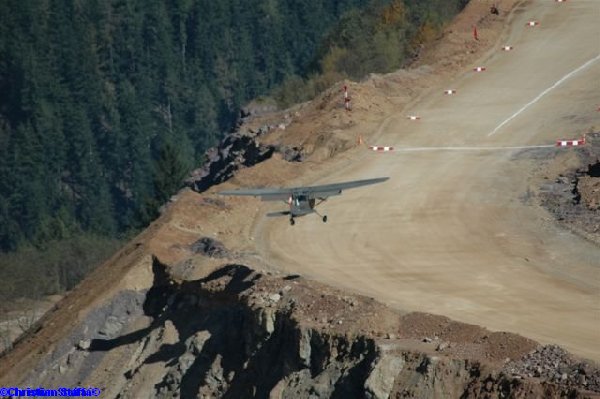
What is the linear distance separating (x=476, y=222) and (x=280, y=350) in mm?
11930

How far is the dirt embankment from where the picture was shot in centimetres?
3086

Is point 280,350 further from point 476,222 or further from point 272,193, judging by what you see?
point 476,222

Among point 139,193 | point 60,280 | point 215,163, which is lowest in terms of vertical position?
point 139,193

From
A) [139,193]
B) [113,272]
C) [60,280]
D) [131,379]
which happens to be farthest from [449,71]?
[139,193]

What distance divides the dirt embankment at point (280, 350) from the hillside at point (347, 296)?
5 centimetres

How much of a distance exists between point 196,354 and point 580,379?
14507mm

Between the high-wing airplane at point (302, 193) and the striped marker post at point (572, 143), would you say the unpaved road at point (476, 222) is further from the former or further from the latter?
the high-wing airplane at point (302, 193)

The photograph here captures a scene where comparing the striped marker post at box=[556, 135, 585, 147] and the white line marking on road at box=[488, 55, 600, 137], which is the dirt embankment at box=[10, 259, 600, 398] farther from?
the white line marking on road at box=[488, 55, 600, 137]

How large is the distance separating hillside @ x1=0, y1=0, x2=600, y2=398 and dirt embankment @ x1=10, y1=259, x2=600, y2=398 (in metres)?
0.05

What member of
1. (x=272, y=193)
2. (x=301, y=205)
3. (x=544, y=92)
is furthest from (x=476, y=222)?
(x=544, y=92)

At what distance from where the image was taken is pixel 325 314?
36.5 meters

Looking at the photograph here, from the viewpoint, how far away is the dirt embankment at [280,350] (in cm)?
3086

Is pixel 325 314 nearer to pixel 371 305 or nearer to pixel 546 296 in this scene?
pixel 371 305

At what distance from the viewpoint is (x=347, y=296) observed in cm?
3734
